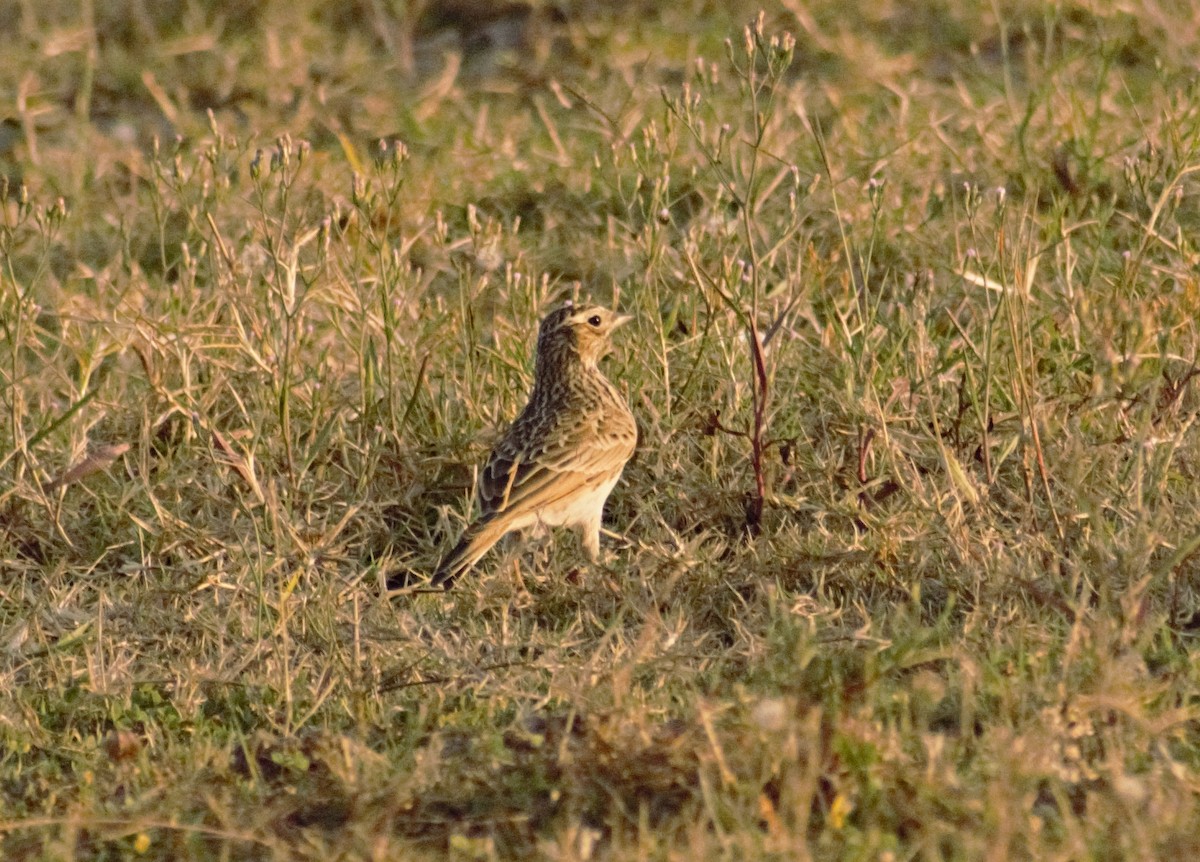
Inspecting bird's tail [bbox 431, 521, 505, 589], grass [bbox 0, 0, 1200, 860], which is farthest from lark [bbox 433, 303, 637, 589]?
grass [bbox 0, 0, 1200, 860]

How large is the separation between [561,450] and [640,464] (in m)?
0.55

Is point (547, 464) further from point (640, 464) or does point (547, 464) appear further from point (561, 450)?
point (640, 464)

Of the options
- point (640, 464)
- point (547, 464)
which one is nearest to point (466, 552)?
point (547, 464)

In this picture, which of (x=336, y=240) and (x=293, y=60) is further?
(x=293, y=60)

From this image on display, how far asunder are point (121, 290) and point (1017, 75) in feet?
13.8

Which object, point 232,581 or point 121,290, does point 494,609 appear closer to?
point 232,581

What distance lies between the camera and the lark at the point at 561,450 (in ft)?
17.9

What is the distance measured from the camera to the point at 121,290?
701 cm

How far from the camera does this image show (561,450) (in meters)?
5.49

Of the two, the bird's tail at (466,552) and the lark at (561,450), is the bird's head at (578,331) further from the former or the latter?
the bird's tail at (466,552)

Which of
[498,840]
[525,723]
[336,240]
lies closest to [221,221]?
[336,240]

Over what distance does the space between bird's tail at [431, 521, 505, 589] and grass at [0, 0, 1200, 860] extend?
0.07 m

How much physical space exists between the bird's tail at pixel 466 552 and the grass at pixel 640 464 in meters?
0.07

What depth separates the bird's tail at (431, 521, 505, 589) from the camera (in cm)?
529
